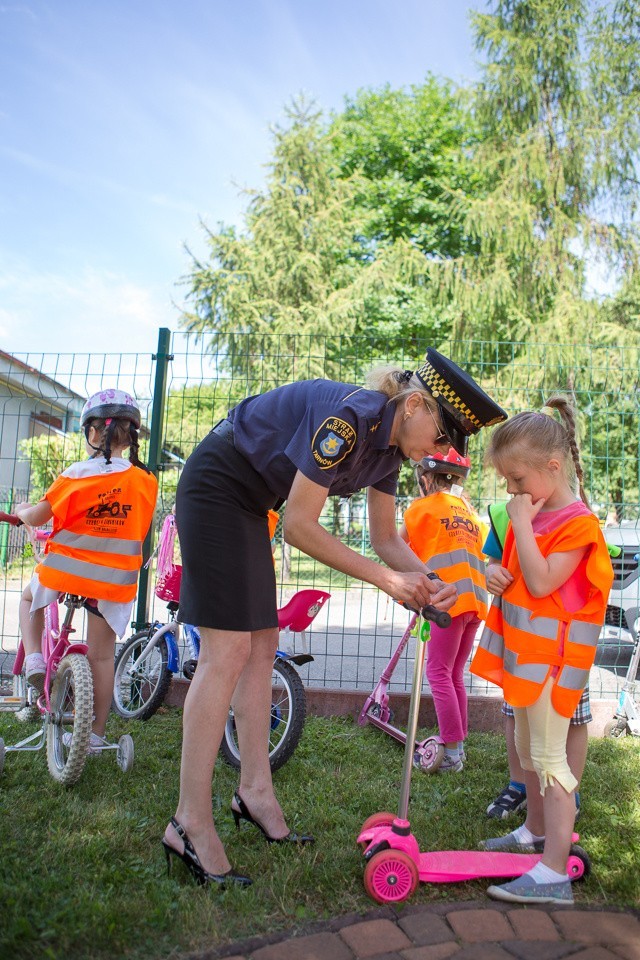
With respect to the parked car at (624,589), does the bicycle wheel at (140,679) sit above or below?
below

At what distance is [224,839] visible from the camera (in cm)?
269

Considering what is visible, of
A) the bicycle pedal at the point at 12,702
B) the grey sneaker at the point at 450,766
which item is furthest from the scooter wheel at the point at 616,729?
the bicycle pedal at the point at 12,702

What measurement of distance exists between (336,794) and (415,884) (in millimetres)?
956

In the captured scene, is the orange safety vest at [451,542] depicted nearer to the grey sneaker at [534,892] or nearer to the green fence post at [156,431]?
the grey sneaker at [534,892]

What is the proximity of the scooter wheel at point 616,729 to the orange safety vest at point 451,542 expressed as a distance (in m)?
1.24

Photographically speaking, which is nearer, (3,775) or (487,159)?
(3,775)

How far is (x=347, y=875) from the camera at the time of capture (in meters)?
2.43

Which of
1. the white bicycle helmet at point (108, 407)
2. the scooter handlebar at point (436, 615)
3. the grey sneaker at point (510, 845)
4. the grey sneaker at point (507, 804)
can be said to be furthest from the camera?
the white bicycle helmet at point (108, 407)

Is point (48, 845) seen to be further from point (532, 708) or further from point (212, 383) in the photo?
point (212, 383)

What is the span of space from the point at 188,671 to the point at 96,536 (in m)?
1.07

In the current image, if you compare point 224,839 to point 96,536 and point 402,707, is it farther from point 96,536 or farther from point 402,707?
point 402,707

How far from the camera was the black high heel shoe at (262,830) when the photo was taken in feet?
8.66

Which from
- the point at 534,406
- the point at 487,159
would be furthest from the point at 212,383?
the point at 487,159

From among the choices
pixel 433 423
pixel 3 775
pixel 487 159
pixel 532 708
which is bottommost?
pixel 3 775
